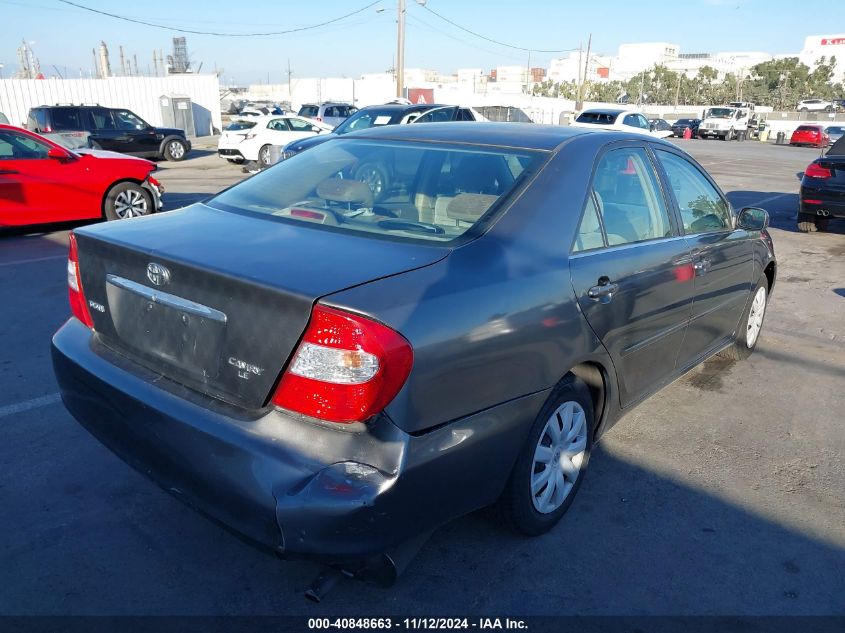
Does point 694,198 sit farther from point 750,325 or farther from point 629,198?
point 750,325

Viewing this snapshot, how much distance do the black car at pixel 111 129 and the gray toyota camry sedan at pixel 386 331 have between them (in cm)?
1826

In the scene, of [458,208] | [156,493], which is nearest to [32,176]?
[156,493]

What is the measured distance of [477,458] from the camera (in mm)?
2395

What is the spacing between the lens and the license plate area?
2320 mm

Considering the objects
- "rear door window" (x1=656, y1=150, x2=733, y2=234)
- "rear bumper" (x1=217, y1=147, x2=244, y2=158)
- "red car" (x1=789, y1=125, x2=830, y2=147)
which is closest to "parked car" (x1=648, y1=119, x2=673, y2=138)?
"red car" (x1=789, y1=125, x2=830, y2=147)

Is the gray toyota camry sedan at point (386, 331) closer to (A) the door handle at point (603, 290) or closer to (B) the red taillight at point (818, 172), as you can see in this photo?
(A) the door handle at point (603, 290)

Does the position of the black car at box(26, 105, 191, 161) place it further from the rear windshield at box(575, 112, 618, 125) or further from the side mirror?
the side mirror

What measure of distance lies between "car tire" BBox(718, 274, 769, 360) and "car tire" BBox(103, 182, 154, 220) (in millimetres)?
7591

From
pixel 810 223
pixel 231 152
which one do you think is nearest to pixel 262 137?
pixel 231 152

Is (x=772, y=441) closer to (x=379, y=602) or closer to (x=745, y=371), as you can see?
(x=745, y=371)

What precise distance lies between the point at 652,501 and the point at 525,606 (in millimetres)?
1034

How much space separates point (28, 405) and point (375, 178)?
2486mm

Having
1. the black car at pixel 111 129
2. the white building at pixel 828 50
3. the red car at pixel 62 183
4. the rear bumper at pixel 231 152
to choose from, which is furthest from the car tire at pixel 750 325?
the white building at pixel 828 50

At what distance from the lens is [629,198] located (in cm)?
343
